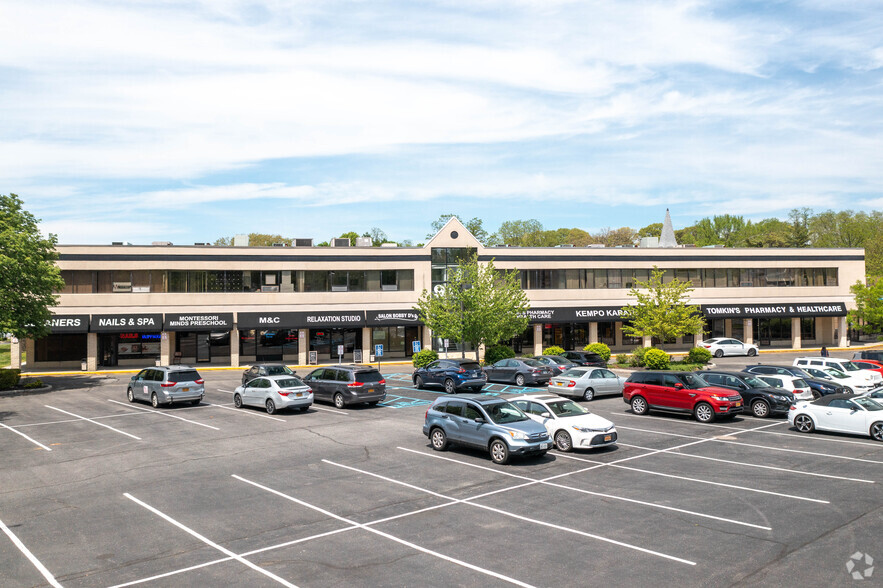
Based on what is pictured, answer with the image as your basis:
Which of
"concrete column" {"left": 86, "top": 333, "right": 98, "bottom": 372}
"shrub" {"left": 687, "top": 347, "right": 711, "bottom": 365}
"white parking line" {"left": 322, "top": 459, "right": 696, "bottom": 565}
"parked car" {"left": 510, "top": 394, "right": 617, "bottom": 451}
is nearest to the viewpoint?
"white parking line" {"left": 322, "top": 459, "right": 696, "bottom": 565}

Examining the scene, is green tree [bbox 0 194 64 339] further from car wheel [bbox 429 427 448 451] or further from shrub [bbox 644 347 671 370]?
shrub [bbox 644 347 671 370]

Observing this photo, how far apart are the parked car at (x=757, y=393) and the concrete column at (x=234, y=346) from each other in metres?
32.8

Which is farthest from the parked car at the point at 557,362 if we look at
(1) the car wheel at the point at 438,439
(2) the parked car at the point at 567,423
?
(1) the car wheel at the point at 438,439

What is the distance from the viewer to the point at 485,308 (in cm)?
4178

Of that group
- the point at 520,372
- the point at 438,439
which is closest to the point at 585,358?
the point at 520,372

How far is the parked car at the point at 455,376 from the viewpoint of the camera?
3164cm

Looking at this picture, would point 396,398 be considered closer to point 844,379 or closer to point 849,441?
point 849,441

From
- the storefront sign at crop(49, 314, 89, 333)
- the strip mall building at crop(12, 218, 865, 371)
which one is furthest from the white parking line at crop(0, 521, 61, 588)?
the storefront sign at crop(49, 314, 89, 333)

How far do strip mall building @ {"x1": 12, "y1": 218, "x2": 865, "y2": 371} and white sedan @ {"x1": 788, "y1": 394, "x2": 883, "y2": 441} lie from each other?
26464 millimetres

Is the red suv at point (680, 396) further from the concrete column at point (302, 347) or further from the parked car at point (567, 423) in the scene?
the concrete column at point (302, 347)

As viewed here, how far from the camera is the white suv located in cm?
2983

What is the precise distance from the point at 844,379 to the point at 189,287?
4133cm

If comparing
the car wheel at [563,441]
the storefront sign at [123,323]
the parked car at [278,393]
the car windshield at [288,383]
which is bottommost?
the car wheel at [563,441]

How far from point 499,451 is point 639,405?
34.3 ft
